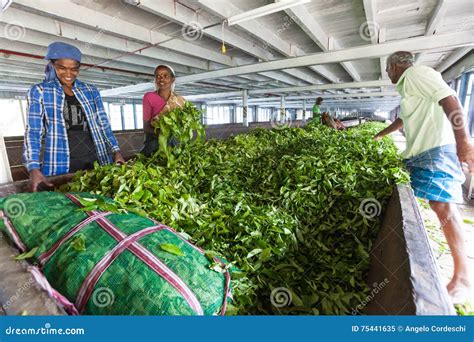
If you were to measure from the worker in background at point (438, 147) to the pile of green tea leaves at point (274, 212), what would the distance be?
30 cm

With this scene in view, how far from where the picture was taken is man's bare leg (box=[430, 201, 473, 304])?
2229 mm

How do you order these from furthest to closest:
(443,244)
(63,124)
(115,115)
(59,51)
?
(115,115) → (443,244) → (63,124) → (59,51)

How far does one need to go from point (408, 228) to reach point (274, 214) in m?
1.09

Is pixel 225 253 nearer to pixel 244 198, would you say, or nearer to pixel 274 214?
pixel 274 214

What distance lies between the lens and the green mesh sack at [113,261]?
3.78ft

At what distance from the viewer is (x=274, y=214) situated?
2.37 meters

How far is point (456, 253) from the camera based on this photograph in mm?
2311
